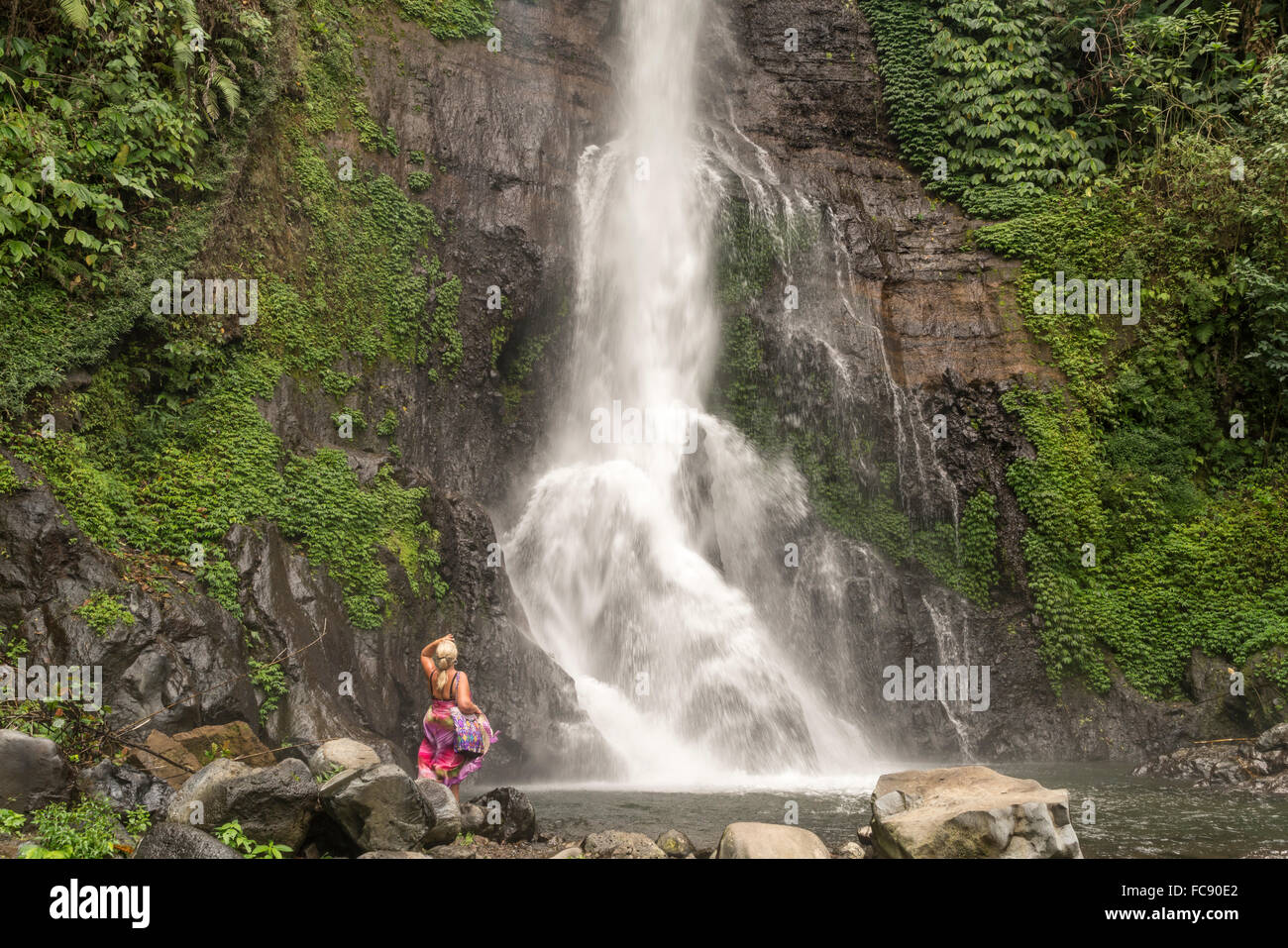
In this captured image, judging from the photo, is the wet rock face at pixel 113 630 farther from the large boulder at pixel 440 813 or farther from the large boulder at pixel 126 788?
the large boulder at pixel 440 813

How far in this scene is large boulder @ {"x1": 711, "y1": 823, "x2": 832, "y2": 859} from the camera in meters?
6.03

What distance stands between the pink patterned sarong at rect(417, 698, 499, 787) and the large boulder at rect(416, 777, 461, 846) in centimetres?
100

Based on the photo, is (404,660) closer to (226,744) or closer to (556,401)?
(226,744)

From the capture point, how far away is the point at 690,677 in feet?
42.6

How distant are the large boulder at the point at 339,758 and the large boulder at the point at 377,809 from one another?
0.96 m

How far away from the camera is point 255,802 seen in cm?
632

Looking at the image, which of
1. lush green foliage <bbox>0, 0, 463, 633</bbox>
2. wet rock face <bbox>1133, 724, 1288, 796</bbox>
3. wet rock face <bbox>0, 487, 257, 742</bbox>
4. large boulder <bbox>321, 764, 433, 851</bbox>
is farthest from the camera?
wet rock face <bbox>1133, 724, 1288, 796</bbox>

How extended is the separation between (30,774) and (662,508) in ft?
32.3

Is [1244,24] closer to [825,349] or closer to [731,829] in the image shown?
[825,349]

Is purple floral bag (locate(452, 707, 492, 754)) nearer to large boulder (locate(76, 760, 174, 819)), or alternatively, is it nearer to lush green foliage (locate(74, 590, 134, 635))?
large boulder (locate(76, 760, 174, 819))

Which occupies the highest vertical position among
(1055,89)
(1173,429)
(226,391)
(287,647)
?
(1055,89)

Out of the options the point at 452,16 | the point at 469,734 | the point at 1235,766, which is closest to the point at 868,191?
the point at 452,16

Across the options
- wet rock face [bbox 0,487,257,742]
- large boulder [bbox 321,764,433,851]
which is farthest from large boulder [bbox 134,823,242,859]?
wet rock face [bbox 0,487,257,742]

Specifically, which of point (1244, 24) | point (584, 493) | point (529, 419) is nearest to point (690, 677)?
point (584, 493)
